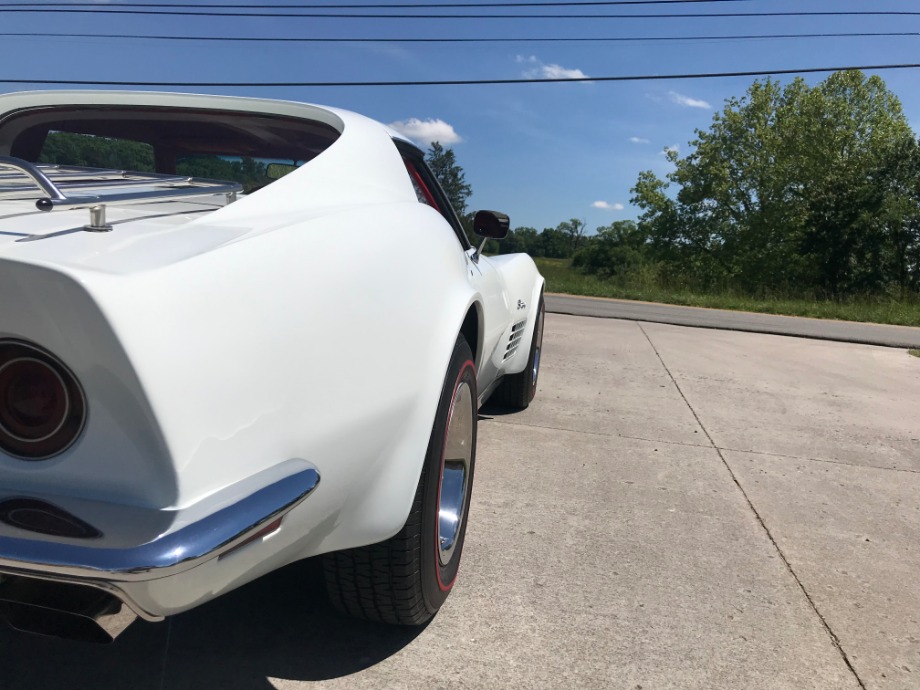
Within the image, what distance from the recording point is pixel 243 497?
1229 millimetres

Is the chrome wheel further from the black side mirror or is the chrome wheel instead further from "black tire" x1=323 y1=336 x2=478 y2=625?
the black side mirror

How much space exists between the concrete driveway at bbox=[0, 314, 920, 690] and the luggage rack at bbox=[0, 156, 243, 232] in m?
1.18

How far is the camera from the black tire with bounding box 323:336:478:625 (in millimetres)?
1797

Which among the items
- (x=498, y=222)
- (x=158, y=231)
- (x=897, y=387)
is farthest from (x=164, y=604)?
(x=897, y=387)

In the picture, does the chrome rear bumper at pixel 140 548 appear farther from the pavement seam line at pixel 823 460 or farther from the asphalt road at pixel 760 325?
the asphalt road at pixel 760 325

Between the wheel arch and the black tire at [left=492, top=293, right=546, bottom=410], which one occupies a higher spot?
the wheel arch

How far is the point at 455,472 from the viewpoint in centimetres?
235

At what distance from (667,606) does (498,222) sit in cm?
183

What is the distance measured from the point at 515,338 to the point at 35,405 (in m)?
2.77

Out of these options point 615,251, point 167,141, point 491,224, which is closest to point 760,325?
point 491,224

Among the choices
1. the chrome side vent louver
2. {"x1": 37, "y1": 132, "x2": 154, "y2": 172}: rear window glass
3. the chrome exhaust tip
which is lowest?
the chrome exhaust tip

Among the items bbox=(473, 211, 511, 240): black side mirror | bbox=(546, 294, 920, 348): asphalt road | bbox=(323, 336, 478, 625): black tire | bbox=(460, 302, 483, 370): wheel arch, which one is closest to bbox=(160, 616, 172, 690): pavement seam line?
bbox=(323, 336, 478, 625): black tire

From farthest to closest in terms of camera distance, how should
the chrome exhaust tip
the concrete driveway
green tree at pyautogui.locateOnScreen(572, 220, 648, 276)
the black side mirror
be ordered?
1. green tree at pyautogui.locateOnScreen(572, 220, 648, 276)
2. the black side mirror
3. the concrete driveway
4. the chrome exhaust tip

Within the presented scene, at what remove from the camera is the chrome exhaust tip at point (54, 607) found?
1.26 m
